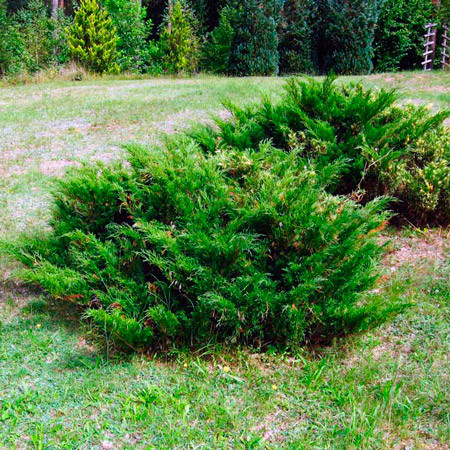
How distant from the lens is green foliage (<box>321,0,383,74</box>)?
1383 cm

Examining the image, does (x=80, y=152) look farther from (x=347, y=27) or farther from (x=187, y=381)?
(x=347, y=27)

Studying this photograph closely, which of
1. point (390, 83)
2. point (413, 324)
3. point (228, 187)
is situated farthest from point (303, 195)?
point (390, 83)

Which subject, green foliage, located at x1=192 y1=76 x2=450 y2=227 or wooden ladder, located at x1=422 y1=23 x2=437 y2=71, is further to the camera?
wooden ladder, located at x1=422 y1=23 x2=437 y2=71

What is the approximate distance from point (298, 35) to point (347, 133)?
12.0m

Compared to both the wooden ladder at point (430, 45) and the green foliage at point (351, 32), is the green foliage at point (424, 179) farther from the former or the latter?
the wooden ladder at point (430, 45)

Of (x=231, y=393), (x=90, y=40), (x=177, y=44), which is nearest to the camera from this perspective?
(x=231, y=393)

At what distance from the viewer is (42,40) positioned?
56.3 feet

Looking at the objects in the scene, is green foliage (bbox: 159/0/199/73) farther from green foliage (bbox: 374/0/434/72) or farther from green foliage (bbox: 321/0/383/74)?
green foliage (bbox: 374/0/434/72)

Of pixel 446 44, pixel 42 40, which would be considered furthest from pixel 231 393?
pixel 42 40

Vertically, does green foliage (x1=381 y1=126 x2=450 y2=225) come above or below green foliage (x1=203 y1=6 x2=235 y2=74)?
below

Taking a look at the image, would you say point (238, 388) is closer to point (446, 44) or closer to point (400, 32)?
point (400, 32)

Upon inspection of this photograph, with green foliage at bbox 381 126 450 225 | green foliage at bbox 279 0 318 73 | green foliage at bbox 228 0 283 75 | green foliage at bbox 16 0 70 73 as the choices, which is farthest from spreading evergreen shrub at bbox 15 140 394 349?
green foliage at bbox 16 0 70 73

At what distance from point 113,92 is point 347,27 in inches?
278

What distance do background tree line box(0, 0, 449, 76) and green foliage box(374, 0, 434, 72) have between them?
0.03m
